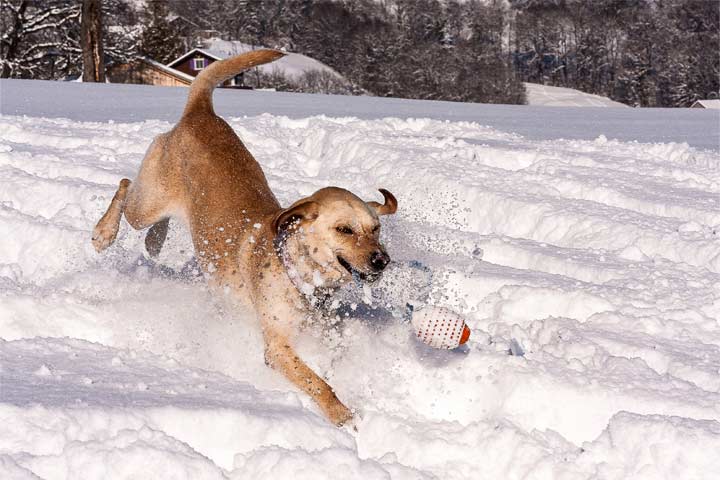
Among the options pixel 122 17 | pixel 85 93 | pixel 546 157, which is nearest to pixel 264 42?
pixel 122 17

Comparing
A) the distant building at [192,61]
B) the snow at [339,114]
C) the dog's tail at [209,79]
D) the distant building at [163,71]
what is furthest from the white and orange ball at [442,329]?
the distant building at [192,61]

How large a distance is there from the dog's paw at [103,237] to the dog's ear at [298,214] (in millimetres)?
2091

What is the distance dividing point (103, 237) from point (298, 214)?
2.21 meters

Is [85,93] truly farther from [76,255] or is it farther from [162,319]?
[162,319]

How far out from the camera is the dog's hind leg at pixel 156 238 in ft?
18.4

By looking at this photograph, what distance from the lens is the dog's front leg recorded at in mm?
3355

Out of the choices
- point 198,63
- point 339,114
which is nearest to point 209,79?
point 339,114

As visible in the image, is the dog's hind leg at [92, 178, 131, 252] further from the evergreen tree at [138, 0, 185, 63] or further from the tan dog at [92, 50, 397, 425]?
the evergreen tree at [138, 0, 185, 63]

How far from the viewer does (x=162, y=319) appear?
14.3 feet

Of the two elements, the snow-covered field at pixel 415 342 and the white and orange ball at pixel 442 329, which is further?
the white and orange ball at pixel 442 329

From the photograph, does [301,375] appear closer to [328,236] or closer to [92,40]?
[328,236]

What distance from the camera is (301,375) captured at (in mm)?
3576

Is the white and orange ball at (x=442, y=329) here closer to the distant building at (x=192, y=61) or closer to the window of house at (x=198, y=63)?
the distant building at (x=192, y=61)

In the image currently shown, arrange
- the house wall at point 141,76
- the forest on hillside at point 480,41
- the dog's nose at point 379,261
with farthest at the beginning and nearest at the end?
the forest on hillside at point 480,41 < the house wall at point 141,76 < the dog's nose at point 379,261
